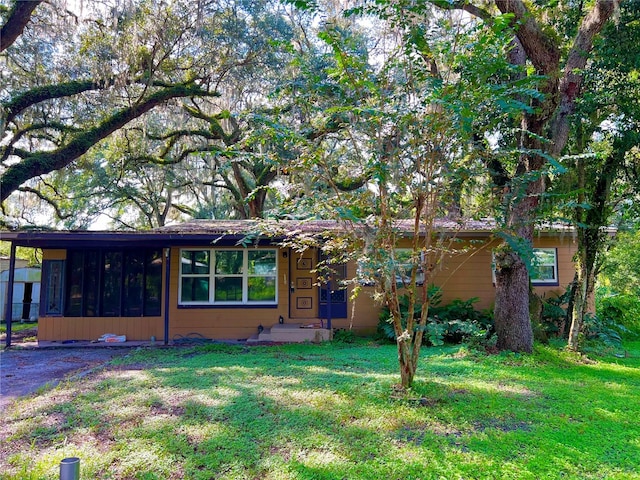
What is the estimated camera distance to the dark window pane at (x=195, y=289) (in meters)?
10.3

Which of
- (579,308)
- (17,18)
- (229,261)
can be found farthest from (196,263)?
(579,308)

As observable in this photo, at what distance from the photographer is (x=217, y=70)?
11141mm

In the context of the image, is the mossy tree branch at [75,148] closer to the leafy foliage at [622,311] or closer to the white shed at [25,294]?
the white shed at [25,294]

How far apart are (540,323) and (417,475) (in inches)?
275

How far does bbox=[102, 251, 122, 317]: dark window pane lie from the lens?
402 inches

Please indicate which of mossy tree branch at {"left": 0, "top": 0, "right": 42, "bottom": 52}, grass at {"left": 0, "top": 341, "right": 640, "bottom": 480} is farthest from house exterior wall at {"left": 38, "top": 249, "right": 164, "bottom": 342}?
mossy tree branch at {"left": 0, "top": 0, "right": 42, "bottom": 52}

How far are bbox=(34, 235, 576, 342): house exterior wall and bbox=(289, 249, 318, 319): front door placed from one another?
0.07 meters

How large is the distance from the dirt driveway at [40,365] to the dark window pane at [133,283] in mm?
1261

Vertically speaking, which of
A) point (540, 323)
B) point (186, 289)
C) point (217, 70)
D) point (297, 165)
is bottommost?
point (540, 323)

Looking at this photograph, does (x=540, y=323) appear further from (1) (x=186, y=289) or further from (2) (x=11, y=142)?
(2) (x=11, y=142)

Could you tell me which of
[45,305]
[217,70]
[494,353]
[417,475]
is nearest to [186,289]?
[45,305]

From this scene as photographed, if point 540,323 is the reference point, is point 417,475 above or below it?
below

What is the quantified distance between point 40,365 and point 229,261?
13.9ft

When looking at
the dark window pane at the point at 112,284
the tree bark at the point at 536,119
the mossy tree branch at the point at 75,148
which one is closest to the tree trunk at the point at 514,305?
the tree bark at the point at 536,119
